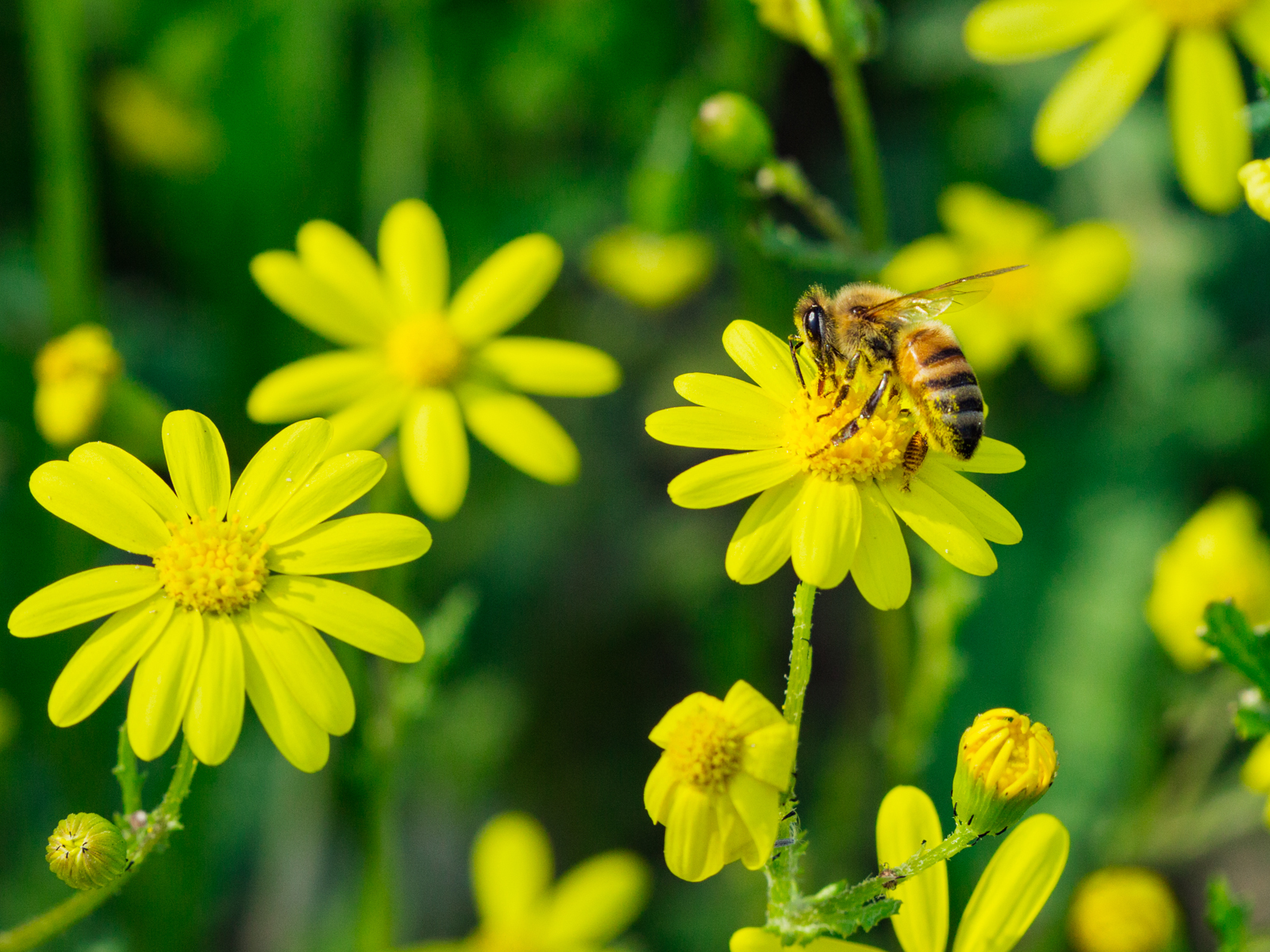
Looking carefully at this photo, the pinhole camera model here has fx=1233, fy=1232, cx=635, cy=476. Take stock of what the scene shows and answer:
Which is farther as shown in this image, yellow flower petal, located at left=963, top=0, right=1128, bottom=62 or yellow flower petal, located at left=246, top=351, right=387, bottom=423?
yellow flower petal, located at left=963, top=0, right=1128, bottom=62

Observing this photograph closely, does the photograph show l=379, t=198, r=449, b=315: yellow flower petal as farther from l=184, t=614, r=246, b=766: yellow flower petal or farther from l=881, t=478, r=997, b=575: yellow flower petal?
l=881, t=478, r=997, b=575: yellow flower petal

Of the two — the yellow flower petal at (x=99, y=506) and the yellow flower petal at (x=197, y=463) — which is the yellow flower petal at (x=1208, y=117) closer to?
the yellow flower petal at (x=197, y=463)

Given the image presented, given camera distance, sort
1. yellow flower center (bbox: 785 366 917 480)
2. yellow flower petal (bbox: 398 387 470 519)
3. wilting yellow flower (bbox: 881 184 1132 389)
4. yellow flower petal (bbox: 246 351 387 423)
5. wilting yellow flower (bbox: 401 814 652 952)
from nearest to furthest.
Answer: yellow flower center (bbox: 785 366 917 480), yellow flower petal (bbox: 398 387 470 519), yellow flower petal (bbox: 246 351 387 423), wilting yellow flower (bbox: 401 814 652 952), wilting yellow flower (bbox: 881 184 1132 389)

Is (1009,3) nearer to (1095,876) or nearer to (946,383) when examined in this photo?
(946,383)

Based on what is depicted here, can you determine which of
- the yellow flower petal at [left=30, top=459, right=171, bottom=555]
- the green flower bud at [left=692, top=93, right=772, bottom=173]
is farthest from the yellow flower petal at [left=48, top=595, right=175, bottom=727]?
the green flower bud at [left=692, top=93, right=772, bottom=173]

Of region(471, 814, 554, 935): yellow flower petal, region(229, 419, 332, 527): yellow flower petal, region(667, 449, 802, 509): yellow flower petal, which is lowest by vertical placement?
region(471, 814, 554, 935): yellow flower petal

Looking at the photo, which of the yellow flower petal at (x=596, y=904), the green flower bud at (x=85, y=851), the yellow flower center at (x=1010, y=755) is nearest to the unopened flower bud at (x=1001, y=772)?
the yellow flower center at (x=1010, y=755)
